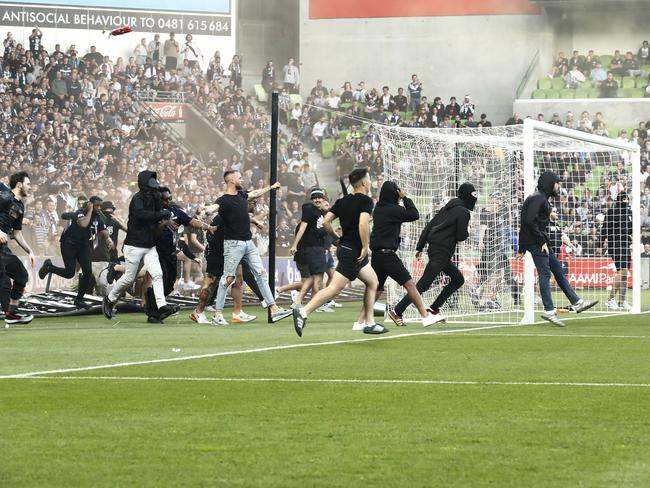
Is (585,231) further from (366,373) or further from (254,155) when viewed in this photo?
(366,373)

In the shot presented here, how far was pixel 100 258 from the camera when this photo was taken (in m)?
22.8

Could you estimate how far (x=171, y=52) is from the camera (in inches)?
1439

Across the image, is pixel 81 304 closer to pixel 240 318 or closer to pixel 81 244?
pixel 81 244

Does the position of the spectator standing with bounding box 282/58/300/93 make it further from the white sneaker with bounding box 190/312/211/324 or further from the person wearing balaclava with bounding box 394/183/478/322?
the person wearing balaclava with bounding box 394/183/478/322

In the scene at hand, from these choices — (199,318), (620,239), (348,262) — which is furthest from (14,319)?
(620,239)

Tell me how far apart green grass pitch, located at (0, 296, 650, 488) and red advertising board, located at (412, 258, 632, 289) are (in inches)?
328

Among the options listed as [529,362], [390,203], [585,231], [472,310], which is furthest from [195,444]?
[585,231]

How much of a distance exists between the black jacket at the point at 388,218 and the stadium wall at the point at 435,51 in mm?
28921

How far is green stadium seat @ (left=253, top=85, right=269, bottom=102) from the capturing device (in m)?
33.6

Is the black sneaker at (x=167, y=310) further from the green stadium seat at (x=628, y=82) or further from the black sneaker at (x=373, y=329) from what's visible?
the green stadium seat at (x=628, y=82)

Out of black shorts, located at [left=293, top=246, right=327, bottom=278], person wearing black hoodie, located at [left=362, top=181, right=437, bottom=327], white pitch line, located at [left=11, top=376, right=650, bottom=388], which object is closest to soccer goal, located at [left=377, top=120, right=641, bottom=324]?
black shorts, located at [left=293, top=246, right=327, bottom=278]

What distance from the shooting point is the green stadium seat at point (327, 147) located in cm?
2547

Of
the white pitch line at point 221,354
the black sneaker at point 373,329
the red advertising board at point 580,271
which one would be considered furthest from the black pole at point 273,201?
the black sneaker at point 373,329

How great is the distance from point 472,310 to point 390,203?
631 cm
